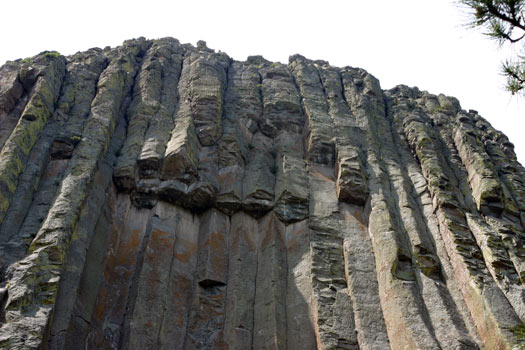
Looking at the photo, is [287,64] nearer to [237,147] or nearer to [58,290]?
[237,147]

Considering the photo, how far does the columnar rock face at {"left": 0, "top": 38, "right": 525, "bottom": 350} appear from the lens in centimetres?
1380

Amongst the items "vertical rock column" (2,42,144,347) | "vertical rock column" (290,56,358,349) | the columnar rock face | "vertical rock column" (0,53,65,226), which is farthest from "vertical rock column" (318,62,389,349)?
"vertical rock column" (0,53,65,226)

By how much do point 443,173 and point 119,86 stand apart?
12.6 metres

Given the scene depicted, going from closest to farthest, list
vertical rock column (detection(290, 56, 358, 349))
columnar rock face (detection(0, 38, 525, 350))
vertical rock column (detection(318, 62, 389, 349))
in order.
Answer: columnar rock face (detection(0, 38, 525, 350)) → vertical rock column (detection(290, 56, 358, 349)) → vertical rock column (detection(318, 62, 389, 349))

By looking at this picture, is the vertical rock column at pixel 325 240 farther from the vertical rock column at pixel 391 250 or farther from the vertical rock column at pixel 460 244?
the vertical rock column at pixel 460 244

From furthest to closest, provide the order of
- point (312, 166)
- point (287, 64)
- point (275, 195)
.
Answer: point (287, 64), point (312, 166), point (275, 195)

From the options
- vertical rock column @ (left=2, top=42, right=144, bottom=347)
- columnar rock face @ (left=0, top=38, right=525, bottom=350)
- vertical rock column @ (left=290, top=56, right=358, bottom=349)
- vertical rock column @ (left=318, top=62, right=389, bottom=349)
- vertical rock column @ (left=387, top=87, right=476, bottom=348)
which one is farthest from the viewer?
vertical rock column @ (left=318, top=62, right=389, bottom=349)

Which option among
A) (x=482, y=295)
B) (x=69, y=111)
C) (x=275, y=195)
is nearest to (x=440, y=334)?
(x=482, y=295)

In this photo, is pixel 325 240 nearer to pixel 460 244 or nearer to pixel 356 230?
pixel 356 230

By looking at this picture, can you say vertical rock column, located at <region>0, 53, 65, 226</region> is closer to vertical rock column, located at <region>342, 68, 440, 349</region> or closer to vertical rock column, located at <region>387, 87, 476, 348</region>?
vertical rock column, located at <region>342, 68, 440, 349</region>

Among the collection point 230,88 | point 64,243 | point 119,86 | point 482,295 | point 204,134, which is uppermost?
point 230,88

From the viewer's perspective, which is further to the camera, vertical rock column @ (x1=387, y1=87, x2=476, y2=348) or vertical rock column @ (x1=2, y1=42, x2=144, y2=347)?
vertical rock column @ (x1=387, y1=87, x2=476, y2=348)

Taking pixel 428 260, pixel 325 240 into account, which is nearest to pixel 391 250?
pixel 428 260

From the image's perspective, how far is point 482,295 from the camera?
46.1 ft
